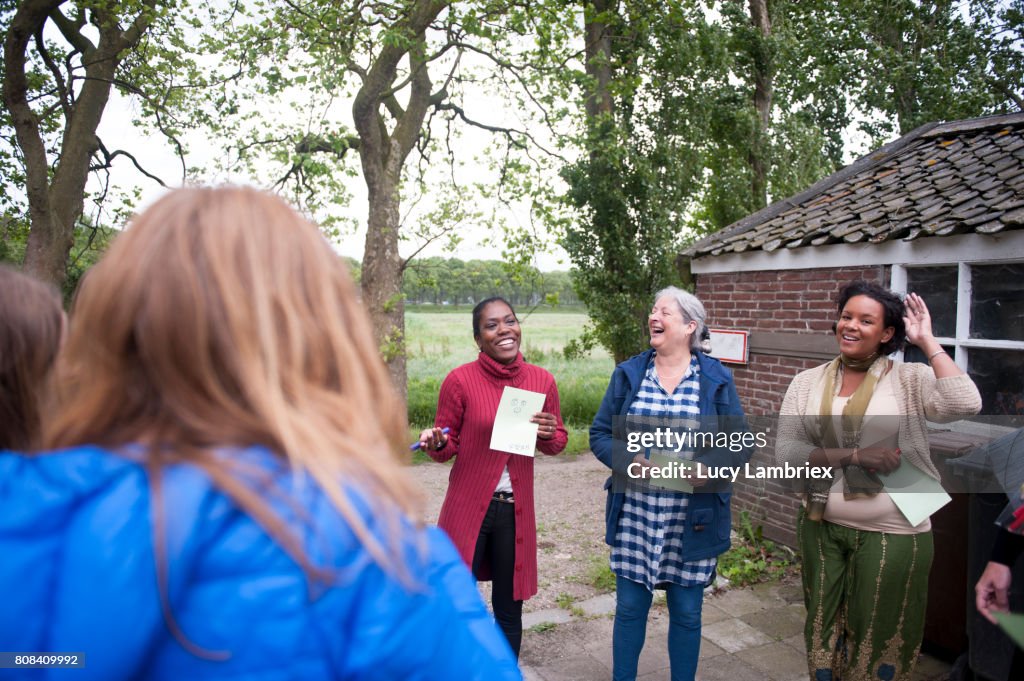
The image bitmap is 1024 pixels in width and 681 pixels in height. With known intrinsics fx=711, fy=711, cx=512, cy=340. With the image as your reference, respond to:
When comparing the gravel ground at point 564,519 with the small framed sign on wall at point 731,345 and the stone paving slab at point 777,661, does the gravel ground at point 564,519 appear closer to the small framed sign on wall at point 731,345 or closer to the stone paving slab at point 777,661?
the stone paving slab at point 777,661

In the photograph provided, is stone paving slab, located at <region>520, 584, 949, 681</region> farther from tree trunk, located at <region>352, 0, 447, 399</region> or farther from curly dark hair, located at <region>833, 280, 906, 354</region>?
tree trunk, located at <region>352, 0, 447, 399</region>

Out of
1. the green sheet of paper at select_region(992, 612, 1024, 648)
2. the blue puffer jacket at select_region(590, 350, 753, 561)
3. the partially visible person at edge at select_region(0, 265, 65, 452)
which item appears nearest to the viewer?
the green sheet of paper at select_region(992, 612, 1024, 648)

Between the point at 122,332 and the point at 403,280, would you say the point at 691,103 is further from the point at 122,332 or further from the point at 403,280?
the point at 122,332

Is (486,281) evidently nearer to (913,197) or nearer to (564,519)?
(564,519)

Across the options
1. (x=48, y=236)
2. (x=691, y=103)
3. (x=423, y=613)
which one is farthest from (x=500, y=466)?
(x=691, y=103)

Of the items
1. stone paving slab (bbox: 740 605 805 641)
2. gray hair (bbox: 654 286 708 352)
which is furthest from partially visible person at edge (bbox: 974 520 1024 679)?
stone paving slab (bbox: 740 605 805 641)

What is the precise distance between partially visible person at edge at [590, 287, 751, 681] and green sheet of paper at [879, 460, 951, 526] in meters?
0.69

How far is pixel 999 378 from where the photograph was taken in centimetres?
525

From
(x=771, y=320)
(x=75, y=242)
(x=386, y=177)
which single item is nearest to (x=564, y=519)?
(x=771, y=320)

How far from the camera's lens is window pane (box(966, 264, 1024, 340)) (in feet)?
16.6

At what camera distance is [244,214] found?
1.09 metres

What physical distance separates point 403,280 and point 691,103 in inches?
249

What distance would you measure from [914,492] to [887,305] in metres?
0.83

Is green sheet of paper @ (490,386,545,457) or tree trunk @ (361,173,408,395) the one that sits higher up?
tree trunk @ (361,173,408,395)
